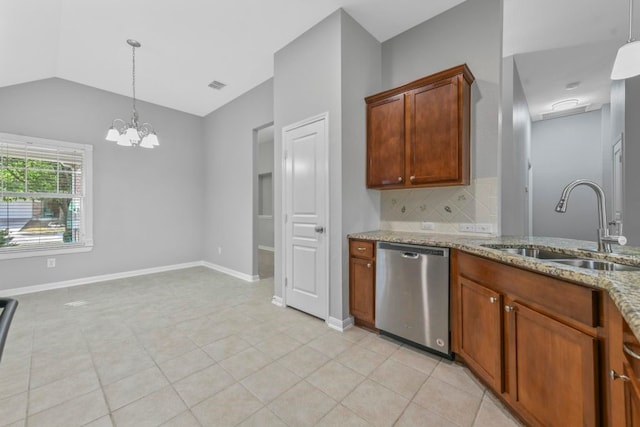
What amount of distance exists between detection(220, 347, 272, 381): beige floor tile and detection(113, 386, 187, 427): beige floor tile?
0.38 m

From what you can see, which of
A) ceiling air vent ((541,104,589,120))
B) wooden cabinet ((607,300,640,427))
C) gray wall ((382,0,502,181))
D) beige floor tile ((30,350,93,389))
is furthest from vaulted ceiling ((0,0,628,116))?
beige floor tile ((30,350,93,389))

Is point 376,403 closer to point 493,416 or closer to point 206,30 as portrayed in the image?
point 493,416

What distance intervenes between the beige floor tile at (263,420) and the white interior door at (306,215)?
1259 millimetres

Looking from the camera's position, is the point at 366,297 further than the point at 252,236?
No

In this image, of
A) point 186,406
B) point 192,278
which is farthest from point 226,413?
point 192,278

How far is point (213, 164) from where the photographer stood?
5.18m

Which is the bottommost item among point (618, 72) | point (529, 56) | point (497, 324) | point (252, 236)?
point (497, 324)

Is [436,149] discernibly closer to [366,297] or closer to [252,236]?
[366,297]

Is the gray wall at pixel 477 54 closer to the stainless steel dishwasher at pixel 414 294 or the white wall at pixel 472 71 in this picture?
the white wall at pixel 472 71

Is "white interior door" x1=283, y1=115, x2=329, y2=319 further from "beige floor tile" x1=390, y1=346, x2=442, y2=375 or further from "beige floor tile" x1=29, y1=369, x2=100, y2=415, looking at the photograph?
"beige floor tile" x1=29, y1=369, x2=100, y2=415

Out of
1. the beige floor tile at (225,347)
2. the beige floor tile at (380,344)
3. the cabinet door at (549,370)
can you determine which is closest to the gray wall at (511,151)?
the beige floor tile at (380,344)

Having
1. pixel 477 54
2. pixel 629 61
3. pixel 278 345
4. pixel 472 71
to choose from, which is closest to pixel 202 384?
pixel 278 345

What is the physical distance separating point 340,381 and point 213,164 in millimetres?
4545

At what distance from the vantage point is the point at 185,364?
203 centimetres
